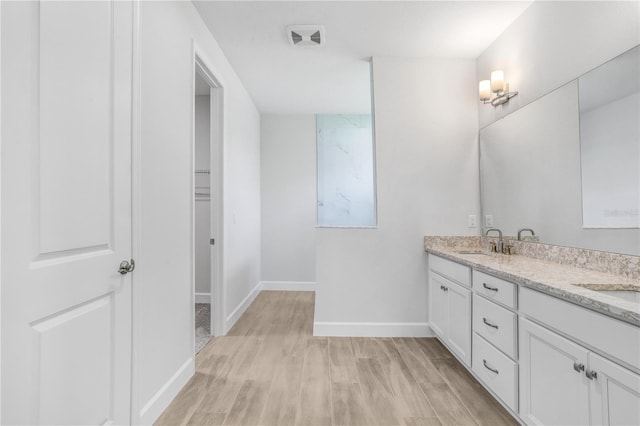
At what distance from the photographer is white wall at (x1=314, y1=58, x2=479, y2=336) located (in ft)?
9.37

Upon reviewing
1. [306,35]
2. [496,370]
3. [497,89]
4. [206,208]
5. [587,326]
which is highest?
[306,35]

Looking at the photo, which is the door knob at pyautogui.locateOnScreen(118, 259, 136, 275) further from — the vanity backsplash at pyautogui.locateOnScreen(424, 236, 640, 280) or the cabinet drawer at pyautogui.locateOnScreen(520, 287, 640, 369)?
the vanity backsplash at pyautogui.locateOnScreen(424, 236, 640, 280)

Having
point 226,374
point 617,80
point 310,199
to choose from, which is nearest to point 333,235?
point 226,374

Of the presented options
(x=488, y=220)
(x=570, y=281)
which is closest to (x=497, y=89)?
(x=488, y=220)

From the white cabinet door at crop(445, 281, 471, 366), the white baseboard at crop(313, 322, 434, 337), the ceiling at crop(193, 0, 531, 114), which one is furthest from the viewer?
the white baseboard at crop(313, 322, 434, 337)

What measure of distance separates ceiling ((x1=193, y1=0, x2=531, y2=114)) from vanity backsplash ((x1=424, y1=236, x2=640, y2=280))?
1.71 m

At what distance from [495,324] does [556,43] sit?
1835 millimetres

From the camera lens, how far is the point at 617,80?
5.17 feet

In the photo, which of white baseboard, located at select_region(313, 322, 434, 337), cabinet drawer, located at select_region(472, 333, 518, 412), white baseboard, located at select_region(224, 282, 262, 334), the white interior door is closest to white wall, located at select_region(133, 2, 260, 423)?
the white interior door

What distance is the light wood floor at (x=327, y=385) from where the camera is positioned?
66.6 inches

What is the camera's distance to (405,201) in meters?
2.89

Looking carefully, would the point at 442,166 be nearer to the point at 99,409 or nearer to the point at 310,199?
the point at 310,199

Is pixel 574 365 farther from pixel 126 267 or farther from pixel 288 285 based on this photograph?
pixel 288 285

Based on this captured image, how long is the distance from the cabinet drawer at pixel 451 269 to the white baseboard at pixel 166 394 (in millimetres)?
1937
